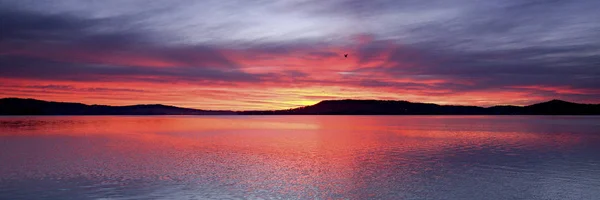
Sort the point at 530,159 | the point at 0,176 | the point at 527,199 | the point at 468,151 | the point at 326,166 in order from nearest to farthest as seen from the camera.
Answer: the point at 527,199
the point at 0,176
the point at 326,166
the point at 530,159
the point at 468,151

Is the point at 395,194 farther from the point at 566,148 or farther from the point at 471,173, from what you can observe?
the point at 566,148

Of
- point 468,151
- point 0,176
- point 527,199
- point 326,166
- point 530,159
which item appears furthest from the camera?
point 468,151

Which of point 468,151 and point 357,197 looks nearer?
point 357,197

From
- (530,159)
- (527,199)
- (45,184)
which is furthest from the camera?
(530,159)

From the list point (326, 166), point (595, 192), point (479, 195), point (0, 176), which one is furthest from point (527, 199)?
point (0, 176)

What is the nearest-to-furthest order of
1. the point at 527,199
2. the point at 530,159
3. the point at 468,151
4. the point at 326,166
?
the point at 527,199
the point at 326,166
the point at 530,159
the point at 468,151

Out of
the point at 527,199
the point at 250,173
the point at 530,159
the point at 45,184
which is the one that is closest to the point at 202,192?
the point at 250,173

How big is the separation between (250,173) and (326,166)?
6760mm

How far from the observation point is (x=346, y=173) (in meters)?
30.4

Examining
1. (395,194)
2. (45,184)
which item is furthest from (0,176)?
(395,194)

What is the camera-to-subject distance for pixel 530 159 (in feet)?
126

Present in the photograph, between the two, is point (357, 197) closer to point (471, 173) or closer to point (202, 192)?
point (202, 192)

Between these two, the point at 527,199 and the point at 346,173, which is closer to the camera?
the point at 527,199

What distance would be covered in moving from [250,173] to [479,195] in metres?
14.6
